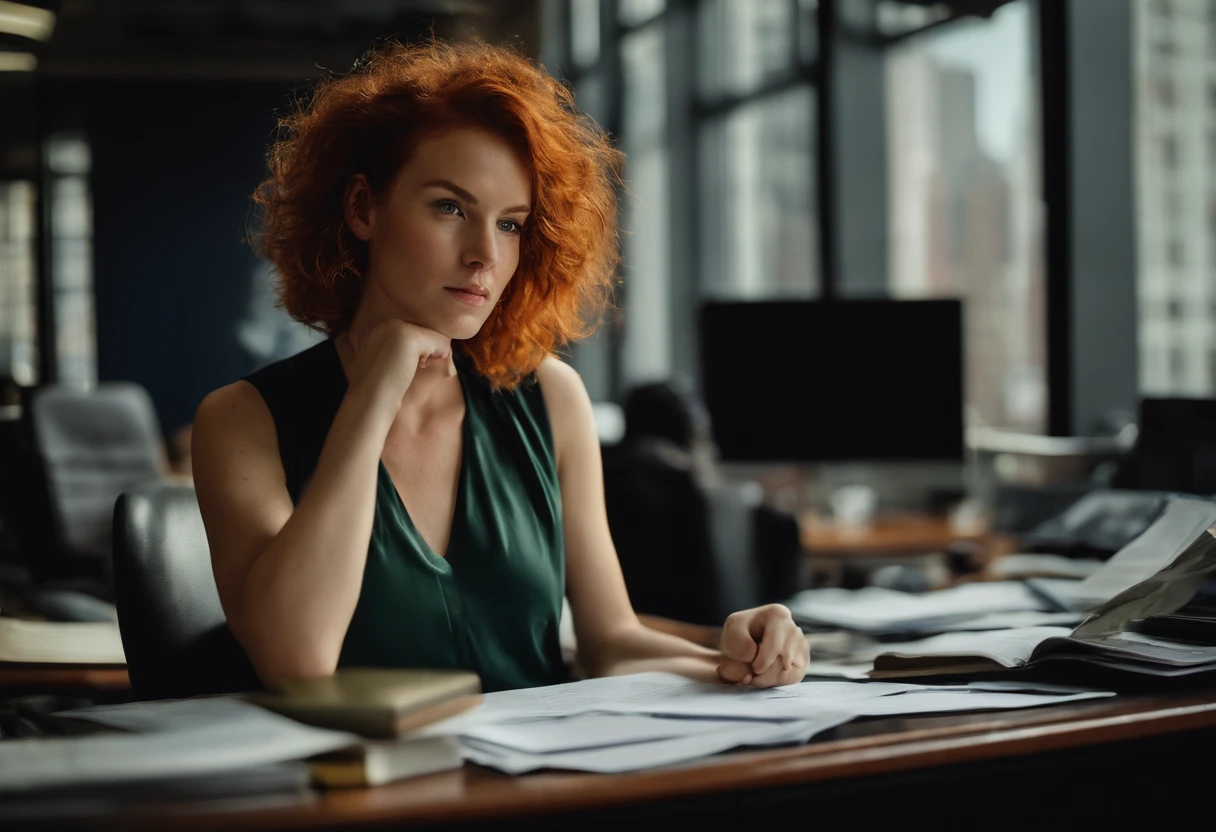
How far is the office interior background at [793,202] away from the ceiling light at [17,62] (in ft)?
0.07

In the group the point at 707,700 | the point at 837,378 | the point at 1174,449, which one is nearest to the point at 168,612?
the point at 707,700

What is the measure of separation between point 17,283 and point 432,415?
760 cm

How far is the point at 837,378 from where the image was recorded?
9.95 ft

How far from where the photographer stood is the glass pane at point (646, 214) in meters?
7.13

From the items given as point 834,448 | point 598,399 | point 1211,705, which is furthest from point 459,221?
point 598,399

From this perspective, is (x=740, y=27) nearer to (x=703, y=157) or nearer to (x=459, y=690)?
(x=703, y=157)

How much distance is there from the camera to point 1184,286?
3734mm

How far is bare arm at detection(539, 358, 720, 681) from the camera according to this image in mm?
1472

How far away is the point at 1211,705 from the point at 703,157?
6.01 metres

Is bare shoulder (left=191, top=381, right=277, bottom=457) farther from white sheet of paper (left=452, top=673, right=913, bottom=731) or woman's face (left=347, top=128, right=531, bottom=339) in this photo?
white sheet of paper (left=452, top=673, right=913, bottom=731)

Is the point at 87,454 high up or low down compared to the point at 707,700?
up

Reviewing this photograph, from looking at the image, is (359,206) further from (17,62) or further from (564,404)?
(17,62)

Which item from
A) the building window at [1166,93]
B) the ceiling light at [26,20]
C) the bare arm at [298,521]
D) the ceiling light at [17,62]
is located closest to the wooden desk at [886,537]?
the building window at [1166,93]

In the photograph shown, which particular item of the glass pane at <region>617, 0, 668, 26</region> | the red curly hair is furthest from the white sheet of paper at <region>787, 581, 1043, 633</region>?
the glass pane at <region>617, 0, 668, 26</region>
